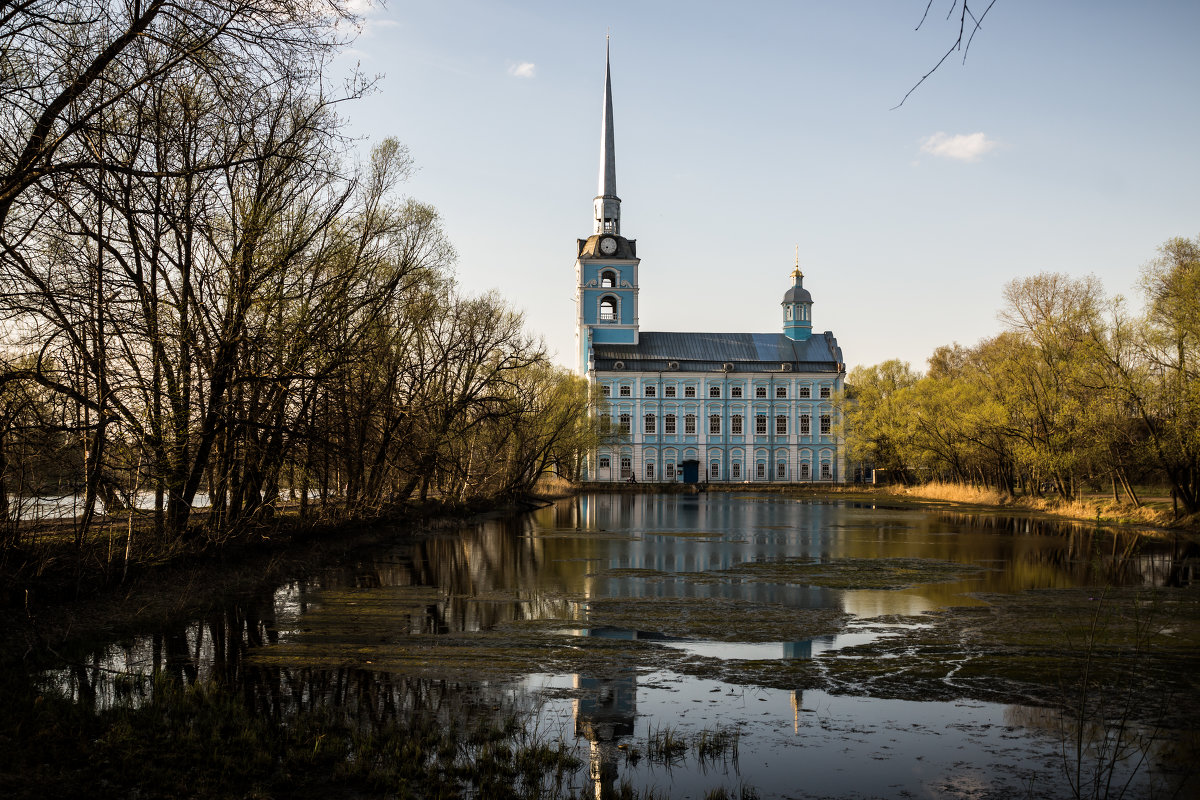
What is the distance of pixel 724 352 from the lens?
9138 cm

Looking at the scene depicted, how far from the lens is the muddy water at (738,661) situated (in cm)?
765

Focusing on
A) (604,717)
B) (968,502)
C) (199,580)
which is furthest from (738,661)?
(968,502)

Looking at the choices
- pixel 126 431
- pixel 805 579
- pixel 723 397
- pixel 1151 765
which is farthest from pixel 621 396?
pixel 1151 765

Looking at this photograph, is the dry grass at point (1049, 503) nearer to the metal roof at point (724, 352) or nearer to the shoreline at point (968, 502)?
the shoreline at point (968, 502)

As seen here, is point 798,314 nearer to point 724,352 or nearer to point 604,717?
point 724,352

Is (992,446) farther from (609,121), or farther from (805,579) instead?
(609,121)

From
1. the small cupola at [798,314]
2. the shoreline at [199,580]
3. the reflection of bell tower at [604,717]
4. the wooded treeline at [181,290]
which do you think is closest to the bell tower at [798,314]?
the small cupola at [798,314]

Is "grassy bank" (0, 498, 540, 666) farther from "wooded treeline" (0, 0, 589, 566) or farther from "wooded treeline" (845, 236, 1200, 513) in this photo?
"wooded treeline" (845, 236, 1200, 513)

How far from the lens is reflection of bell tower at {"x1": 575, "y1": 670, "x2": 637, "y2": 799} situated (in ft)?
24.0

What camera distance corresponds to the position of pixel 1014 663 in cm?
1101

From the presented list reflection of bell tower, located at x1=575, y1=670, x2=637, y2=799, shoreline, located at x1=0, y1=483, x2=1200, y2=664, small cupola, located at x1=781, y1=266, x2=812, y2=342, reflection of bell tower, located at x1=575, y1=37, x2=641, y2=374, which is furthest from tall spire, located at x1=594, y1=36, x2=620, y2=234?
reflection of bell tower, located at x1=575, y1=670, x2=637, y2=799

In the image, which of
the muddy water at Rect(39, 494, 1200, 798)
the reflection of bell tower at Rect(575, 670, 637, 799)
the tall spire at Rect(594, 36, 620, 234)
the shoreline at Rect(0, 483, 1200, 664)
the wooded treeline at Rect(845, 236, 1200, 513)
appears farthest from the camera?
the tall spire at Rect(594, 36, 620, 234)

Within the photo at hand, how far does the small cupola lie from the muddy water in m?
72.1

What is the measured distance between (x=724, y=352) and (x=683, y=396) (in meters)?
6.71
